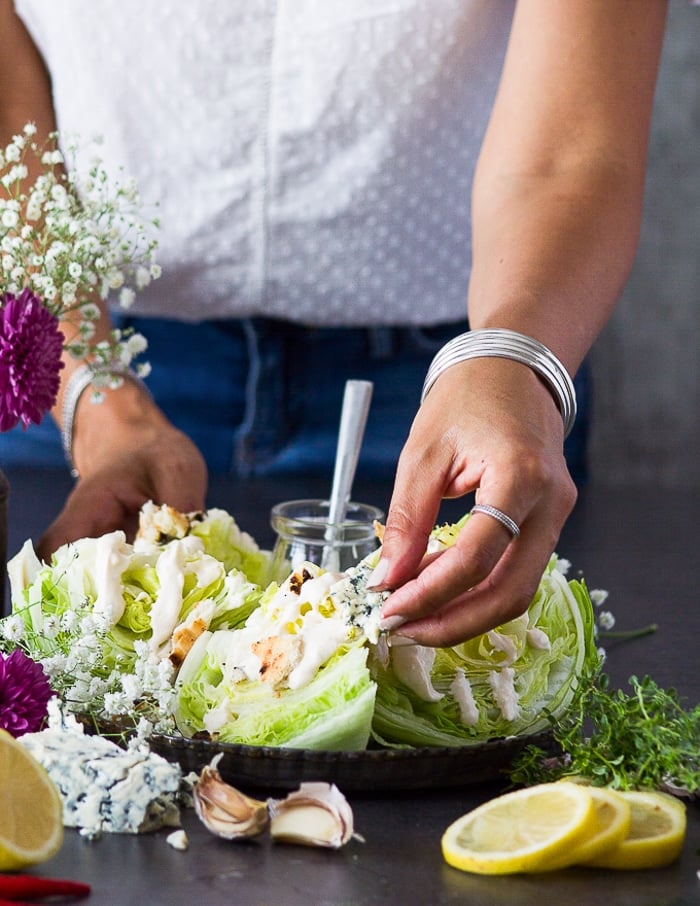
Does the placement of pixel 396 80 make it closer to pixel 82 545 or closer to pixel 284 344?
pixel 284 344

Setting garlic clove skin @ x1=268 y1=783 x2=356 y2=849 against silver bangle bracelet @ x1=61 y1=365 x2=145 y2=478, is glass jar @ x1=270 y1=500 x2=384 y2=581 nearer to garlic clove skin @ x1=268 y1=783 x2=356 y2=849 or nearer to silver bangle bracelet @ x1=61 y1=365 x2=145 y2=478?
garlic clove skin @ x1=268 y1=783 x2=356 y2=849

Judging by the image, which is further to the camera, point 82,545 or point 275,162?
point 275,162

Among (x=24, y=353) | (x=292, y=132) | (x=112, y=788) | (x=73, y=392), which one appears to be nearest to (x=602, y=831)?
(x=112, y=788)

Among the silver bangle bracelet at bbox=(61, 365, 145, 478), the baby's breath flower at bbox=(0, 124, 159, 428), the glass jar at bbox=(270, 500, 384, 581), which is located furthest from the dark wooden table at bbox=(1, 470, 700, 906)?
the silver bangle bracelet at bbox=(61, 365, 145, 478)

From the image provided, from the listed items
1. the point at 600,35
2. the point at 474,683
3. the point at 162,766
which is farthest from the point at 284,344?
the point at 162,766

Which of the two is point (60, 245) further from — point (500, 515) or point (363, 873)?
point (363, 873)

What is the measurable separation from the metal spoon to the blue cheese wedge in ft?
0.99

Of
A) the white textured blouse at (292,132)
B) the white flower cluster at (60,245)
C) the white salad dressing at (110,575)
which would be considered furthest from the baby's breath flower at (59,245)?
the white textured blouse at (292,132)

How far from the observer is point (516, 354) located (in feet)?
2.79

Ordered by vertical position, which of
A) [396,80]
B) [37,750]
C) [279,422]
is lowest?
[279,422]

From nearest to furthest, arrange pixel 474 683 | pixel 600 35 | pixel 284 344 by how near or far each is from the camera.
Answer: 1. pixel 474 683
2. pixel 600 35
3. pixel 284 344

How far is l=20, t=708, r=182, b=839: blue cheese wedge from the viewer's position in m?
0.70

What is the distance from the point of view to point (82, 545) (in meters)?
0.91

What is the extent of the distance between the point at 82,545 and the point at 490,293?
374 mm
